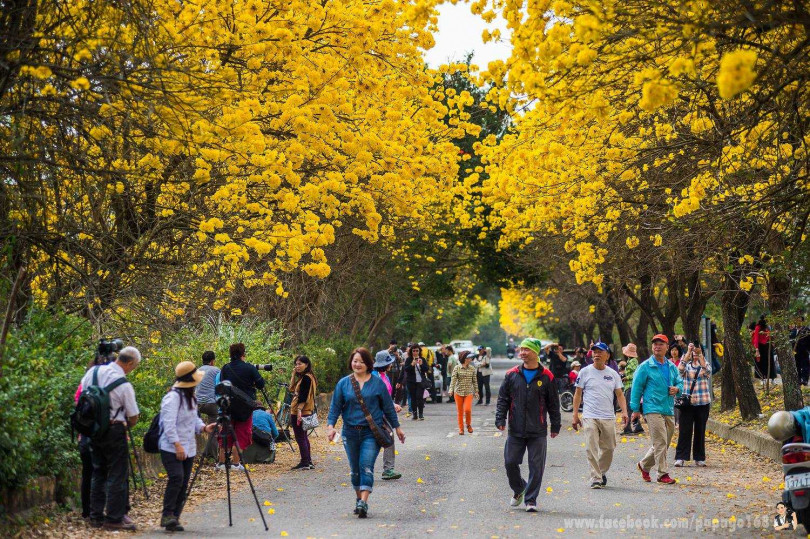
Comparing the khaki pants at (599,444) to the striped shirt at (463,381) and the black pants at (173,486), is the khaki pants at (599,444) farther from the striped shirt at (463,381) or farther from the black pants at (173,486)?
the striped shirt at (463,381)

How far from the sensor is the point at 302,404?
50.3ft

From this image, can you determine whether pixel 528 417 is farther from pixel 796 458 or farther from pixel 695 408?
pixel 695 408

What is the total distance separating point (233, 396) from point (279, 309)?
1543 cm

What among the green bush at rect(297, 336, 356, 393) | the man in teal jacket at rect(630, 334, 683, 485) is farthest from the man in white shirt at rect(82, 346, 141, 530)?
the green bush at rect(297, 336, 356, 393)

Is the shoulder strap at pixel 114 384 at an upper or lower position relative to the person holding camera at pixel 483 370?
lower

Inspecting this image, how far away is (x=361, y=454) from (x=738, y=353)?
11305mm

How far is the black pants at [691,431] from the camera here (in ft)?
48.6

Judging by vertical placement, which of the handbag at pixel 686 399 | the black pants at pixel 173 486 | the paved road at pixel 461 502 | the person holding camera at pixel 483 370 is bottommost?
the paved road at pixel 461 502

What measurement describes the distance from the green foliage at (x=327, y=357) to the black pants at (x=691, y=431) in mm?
14105

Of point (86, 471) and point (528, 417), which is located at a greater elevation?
point (528, 417)

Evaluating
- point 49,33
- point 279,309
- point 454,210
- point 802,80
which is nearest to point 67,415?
point 49,33

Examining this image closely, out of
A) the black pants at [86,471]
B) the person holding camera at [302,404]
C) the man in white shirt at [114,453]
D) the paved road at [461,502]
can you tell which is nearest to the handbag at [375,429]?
the paved road at [461,502]

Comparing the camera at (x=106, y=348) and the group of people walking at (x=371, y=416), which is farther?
the camera at (x=106, y=348)

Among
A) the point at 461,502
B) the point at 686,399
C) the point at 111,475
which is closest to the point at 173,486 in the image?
the point at 111,475
